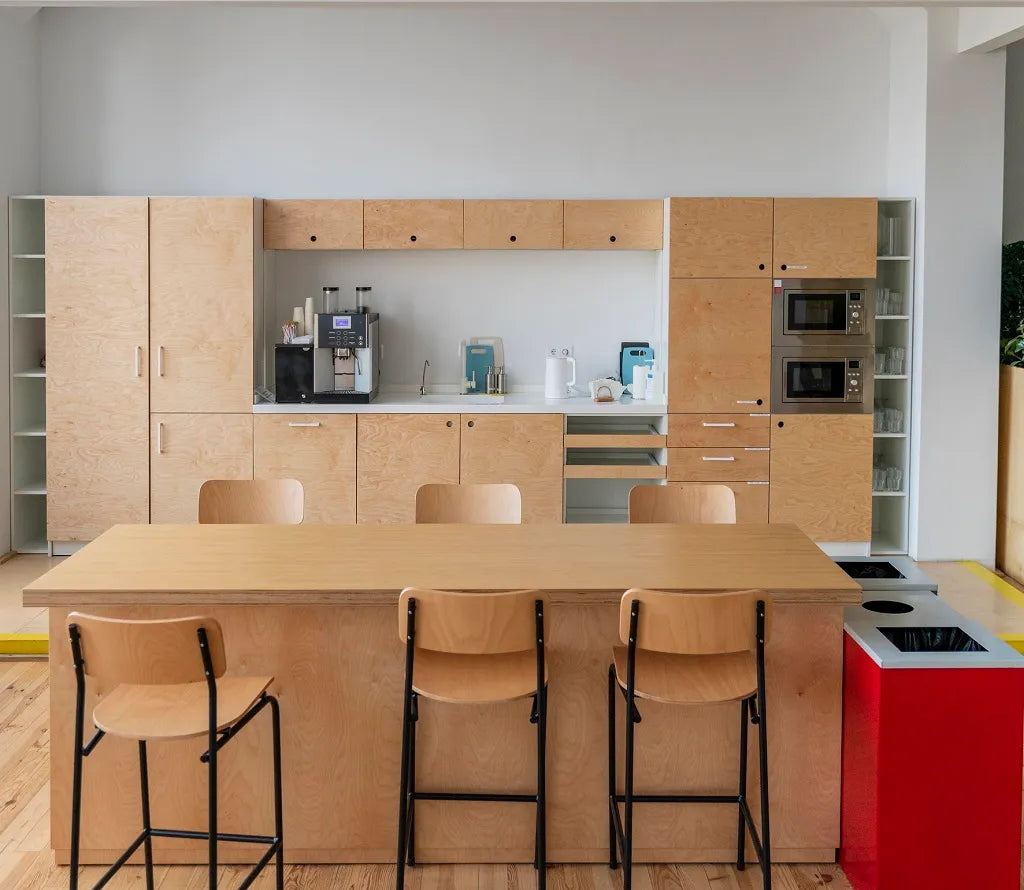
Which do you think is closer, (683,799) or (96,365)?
(683,799)

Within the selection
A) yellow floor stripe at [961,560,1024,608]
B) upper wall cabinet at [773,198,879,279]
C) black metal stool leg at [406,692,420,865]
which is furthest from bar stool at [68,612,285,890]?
upper wall cabinet at [773,198,879,279]

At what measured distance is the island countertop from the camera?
3.21 metres

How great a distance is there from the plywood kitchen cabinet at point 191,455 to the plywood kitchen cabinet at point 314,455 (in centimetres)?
8

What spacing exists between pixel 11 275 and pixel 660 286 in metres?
3.49

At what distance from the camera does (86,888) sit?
130 inches

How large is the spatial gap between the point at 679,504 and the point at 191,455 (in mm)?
3087

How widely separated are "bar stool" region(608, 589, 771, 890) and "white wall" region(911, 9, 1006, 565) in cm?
366

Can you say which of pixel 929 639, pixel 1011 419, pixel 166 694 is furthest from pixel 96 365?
pixel 1011 419

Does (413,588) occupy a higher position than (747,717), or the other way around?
(413,588)

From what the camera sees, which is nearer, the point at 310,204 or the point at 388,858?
the point at 388,858

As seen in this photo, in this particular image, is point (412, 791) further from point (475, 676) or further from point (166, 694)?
point (166, 694)

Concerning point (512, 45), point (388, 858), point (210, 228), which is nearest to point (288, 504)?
point (388, 858)

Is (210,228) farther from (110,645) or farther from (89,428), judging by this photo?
(110,645)

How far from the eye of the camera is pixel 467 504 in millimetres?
4406
